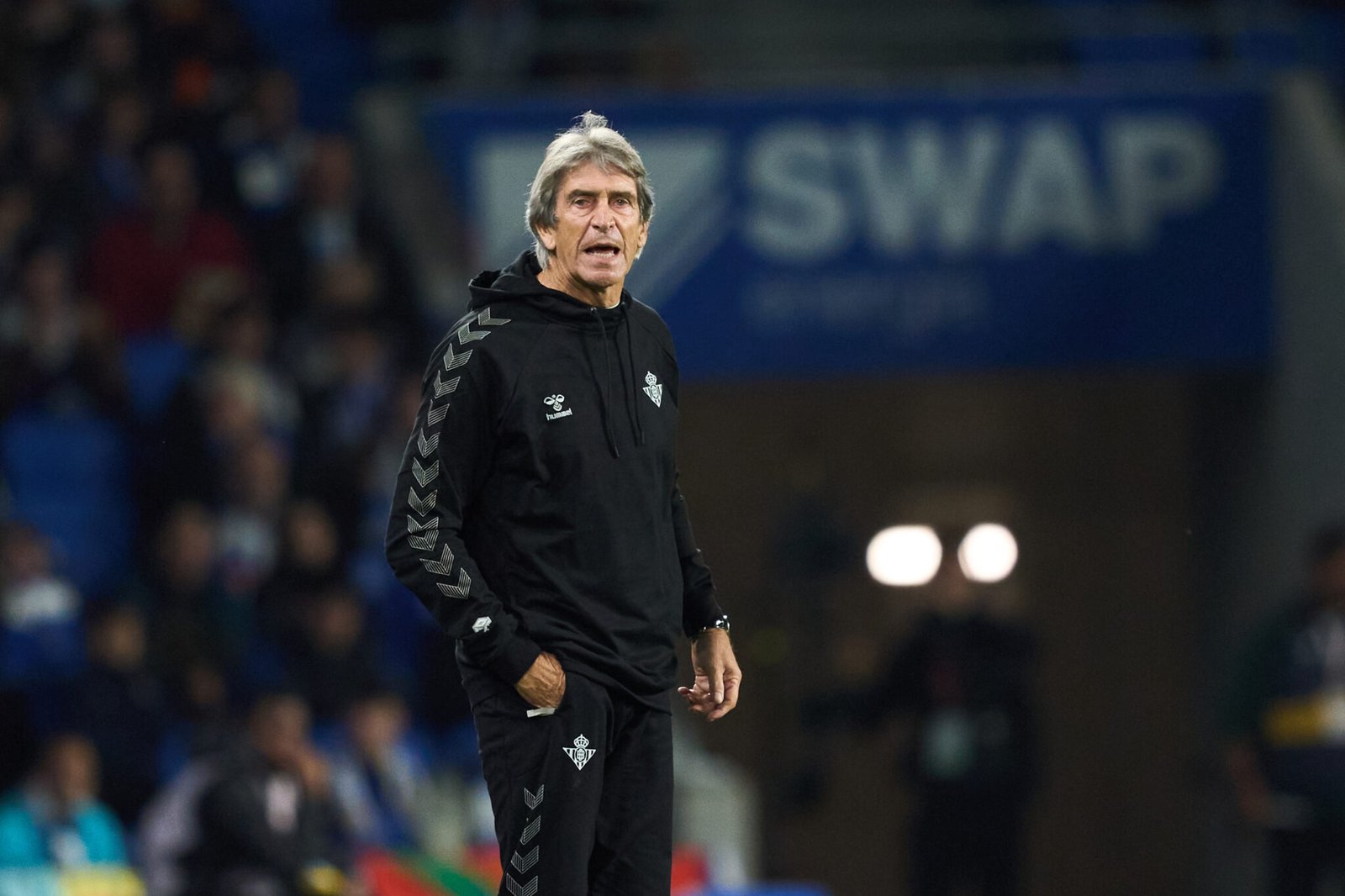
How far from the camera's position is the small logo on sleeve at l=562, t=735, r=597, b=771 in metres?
3.61

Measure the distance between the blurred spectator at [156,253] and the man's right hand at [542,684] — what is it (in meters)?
7.60

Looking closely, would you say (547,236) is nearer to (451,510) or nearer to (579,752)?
(451,510)

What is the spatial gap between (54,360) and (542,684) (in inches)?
288

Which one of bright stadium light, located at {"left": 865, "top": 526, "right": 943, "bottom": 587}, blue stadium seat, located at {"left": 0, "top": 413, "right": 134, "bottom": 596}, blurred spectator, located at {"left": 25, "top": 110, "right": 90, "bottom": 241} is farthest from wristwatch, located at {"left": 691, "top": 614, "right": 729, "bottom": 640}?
bright stadium light, located at {"left": 865, "top": 526, "right": 943, "bottom": 587}

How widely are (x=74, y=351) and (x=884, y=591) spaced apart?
6502 millimetres

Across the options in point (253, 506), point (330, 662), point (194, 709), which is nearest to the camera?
point (194, 709)

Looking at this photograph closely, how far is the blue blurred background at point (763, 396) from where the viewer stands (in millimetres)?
9398

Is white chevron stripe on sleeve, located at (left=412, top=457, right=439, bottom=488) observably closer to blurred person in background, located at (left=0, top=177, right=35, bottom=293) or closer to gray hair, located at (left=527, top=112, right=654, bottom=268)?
gray hair, located at (left=527, top=112, right=654, bottom=268)

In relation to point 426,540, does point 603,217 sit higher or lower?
higher

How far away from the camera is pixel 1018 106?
1236 cm

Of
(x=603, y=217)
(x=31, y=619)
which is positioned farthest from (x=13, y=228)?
(x=603, y=217)

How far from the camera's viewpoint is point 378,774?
9.29 m

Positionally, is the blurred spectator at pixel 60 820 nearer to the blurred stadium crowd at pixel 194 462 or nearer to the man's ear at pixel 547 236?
the blurred stadium crowd at pixel 194 462

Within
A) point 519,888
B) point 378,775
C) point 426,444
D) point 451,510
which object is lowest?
point 378,775
